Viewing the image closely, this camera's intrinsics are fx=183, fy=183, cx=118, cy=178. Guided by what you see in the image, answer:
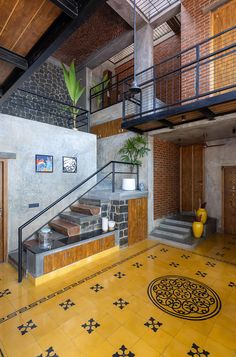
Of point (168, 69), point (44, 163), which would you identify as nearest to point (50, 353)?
point (44, 163)

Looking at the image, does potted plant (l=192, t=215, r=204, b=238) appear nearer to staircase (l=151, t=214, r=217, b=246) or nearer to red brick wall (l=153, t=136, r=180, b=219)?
staircase (l=151, t=214, r=217, b=246)

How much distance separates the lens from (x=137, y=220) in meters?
5.15

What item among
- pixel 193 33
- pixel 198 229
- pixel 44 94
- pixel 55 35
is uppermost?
pixel 193 33

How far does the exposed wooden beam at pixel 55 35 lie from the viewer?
44.4 inches

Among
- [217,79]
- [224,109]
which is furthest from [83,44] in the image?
[224,109]

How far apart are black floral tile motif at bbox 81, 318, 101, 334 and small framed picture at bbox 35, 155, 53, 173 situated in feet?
11.2

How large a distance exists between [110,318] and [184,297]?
118 centimetres

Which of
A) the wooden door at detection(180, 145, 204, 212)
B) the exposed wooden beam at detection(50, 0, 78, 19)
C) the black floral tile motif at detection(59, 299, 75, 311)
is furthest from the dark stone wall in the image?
the exposed wooden beam at detection(50, 0, 78, 19)

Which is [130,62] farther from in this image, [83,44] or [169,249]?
[169,249]

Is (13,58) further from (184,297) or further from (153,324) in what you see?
(184,297)

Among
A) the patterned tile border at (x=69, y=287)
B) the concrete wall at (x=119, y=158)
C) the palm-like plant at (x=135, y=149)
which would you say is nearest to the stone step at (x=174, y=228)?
the concrete wall at (x=119, y=158)

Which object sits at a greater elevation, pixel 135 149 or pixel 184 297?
pixel 135 149

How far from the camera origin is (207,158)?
21.1 ft

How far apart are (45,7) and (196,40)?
543 centimetres
